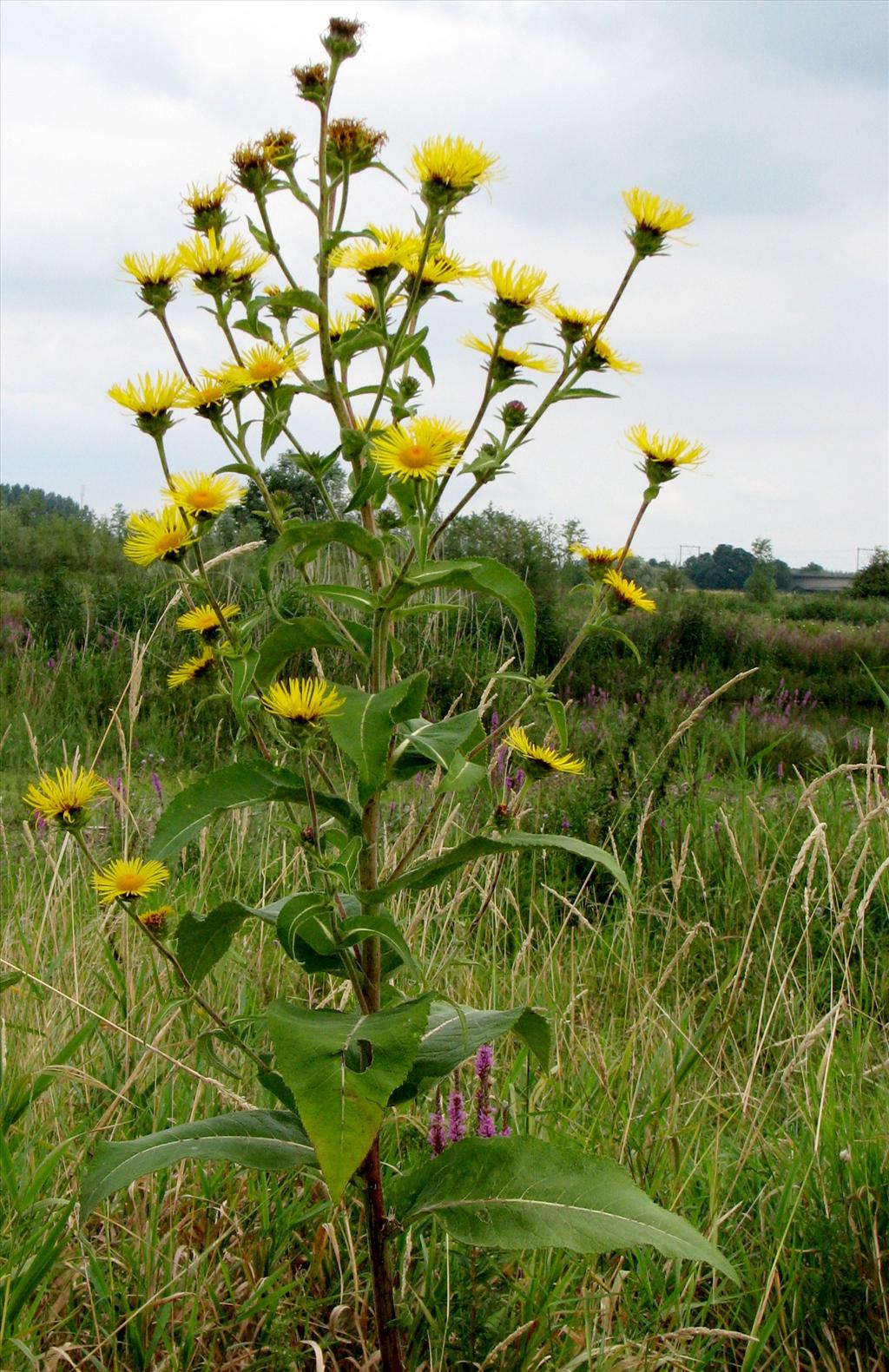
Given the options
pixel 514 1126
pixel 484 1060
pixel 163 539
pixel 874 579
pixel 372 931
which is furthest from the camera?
pixel 874 579

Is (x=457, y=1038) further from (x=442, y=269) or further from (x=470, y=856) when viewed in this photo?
(x=442, y=269)

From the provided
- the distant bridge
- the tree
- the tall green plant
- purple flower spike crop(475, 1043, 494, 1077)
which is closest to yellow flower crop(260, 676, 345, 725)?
the tall green plant

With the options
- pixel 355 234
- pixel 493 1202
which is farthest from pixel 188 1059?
pixel 355 234

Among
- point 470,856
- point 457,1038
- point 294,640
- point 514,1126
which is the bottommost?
point 514,1126

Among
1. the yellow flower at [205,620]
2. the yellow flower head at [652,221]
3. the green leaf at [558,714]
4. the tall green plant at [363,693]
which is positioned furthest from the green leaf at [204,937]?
the yellow flower head at [652,221]

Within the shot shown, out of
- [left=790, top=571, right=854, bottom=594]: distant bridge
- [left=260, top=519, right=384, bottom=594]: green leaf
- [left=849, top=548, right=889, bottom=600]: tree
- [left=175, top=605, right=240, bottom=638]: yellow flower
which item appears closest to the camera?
[left=260, top=519, right=384, bottom=594]: green leaf

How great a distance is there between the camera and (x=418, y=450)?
130cm

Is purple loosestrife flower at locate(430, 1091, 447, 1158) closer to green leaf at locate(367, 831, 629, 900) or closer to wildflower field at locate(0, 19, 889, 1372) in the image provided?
wildflower field at locate(0, 19, 889, 1372)

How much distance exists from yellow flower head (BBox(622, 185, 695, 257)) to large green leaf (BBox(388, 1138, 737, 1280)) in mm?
1242

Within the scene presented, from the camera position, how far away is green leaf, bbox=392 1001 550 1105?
4.72 feet

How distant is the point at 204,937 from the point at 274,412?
0.72 meters

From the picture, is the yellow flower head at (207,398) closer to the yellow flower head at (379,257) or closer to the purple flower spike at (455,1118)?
the yellow flower head at (379,257)

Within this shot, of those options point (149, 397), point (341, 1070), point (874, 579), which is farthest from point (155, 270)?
point (874, 579)

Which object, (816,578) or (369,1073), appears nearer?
(369,1073)
